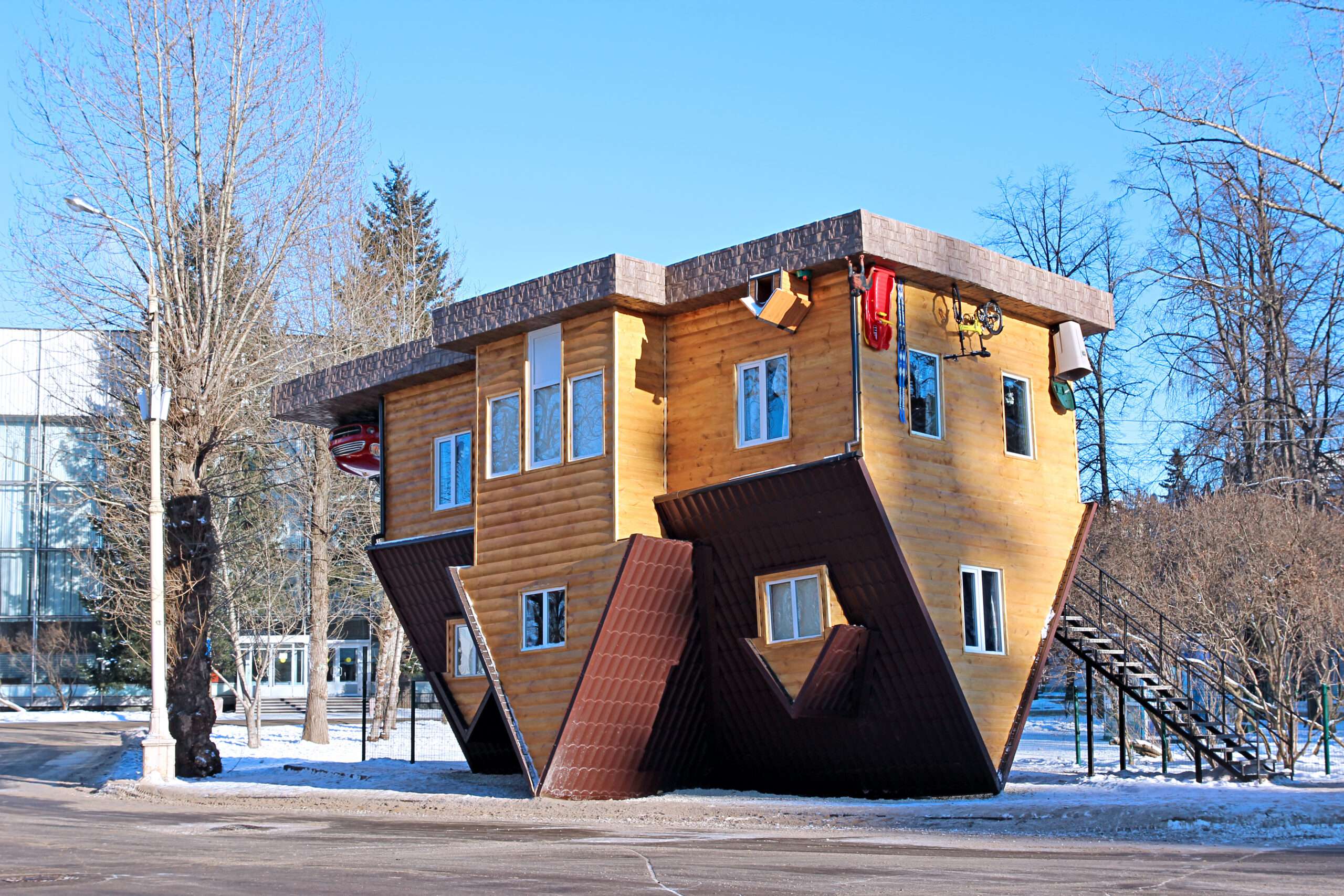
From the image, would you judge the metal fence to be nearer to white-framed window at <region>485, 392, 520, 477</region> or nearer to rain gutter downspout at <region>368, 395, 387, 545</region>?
rain gutter downspout at <region>368, 395, 387, 545</region>

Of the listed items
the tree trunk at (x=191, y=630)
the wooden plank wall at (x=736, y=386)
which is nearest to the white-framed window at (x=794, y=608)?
the wooden plank wall at (x=736, y=386)

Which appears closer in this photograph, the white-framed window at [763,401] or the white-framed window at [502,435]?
the white-framed window at [763,401]

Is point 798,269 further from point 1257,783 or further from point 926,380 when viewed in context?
point 1257,783

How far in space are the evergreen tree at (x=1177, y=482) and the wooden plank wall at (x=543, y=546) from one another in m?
18.6

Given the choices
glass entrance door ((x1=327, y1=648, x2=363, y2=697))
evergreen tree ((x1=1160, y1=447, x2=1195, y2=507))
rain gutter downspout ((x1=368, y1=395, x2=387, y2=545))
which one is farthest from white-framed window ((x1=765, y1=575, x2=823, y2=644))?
glass entrance door ((x1=327, y1=648, x2=363, y2=697))

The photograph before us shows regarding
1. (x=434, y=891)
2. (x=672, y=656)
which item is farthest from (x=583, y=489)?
(x=434, y=891)

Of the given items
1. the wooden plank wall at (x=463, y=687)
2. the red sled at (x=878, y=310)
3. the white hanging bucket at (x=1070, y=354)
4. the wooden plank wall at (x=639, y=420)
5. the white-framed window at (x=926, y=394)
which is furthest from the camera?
the wooden plank wall at (x=463, y=687)

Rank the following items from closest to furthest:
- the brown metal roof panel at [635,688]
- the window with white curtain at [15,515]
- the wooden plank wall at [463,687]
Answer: the brown metal roof panel at [635,688] → the wooden plank wall at [463,687] → the window with white curtain at [15,515]

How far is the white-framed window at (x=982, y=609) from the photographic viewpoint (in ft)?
61.7

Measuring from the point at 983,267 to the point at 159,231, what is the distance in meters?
15.8

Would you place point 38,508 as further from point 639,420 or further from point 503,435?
point 639,420

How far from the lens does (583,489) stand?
770 inches

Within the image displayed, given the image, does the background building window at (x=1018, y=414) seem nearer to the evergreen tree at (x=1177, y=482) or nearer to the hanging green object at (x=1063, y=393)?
the hanging green object at (x=1063, y=393)

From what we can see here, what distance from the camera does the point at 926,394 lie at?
18.8 meters
